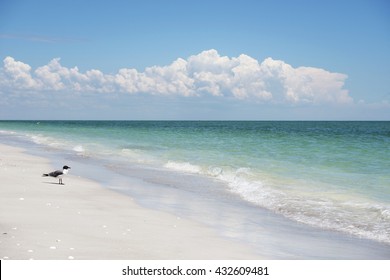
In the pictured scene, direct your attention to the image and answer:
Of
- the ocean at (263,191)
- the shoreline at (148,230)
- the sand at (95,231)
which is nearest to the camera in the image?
the sand at (95,231)

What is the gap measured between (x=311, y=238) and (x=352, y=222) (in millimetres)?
2201

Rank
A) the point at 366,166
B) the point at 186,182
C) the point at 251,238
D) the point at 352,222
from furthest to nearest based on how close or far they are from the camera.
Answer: the point at 366,166 → the point at 186,182 → the point at 352,222 → the point at 251,238

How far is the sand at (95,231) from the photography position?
25.4 ft

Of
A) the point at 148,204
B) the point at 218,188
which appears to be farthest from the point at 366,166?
the point at 148,204

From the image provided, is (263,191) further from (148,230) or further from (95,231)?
(95,231)

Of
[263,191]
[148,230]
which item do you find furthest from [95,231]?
[263,191]

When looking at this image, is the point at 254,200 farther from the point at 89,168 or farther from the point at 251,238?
the point at 89,168

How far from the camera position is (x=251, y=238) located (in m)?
9.61

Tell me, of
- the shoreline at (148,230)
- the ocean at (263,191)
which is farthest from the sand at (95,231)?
the ocean at (263,191)

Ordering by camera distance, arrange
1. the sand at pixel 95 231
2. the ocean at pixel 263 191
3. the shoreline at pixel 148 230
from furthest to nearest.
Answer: the ocean at pixel 263 191 < the shoreline at pixel 148 230 < the sand at pixel 95 231

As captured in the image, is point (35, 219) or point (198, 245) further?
point (35, 219)

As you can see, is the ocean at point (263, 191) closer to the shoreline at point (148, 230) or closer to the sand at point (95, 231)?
the shoreline at point (148, 230)

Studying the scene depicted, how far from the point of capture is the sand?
775 cm

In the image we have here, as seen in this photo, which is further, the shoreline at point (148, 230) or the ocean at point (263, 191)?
the ocean at point (263, 191)
